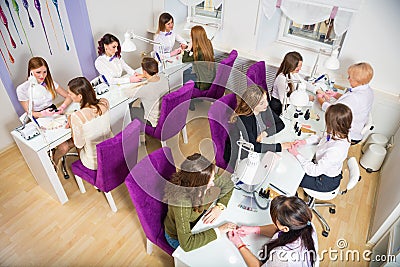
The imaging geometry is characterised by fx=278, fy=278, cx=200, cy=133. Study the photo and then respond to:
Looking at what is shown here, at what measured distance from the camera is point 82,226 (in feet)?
Answer: 7.22

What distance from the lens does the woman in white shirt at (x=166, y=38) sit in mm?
3041

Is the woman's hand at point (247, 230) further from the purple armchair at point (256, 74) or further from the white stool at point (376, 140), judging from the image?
the white stool at point (376, 140)

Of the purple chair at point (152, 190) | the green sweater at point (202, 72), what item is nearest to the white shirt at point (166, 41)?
the green sweater at point (202, 72)

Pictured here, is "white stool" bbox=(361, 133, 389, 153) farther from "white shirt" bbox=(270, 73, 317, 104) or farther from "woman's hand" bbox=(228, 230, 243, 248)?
"woman's hand" bbox=(228, 230, 243, 248)

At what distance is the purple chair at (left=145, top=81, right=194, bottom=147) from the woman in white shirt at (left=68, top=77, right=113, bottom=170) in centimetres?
47

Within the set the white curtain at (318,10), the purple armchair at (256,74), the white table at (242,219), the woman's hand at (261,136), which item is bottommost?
the white table at (242,219)

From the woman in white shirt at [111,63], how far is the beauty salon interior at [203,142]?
0.06 feet

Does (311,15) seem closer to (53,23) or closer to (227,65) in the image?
(227,65)

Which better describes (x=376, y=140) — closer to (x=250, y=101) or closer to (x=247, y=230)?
(x=250, y=101)

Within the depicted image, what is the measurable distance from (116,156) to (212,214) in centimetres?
81

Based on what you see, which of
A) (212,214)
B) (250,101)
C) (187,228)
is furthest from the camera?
(250,101)

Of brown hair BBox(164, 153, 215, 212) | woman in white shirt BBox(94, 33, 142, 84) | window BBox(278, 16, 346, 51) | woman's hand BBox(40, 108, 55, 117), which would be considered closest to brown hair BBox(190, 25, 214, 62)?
woman in white shirt BBox(94, 33, 142, 84)

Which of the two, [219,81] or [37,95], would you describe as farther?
[219,81]

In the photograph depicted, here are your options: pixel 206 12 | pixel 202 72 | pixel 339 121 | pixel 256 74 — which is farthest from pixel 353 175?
pixel 206 12
